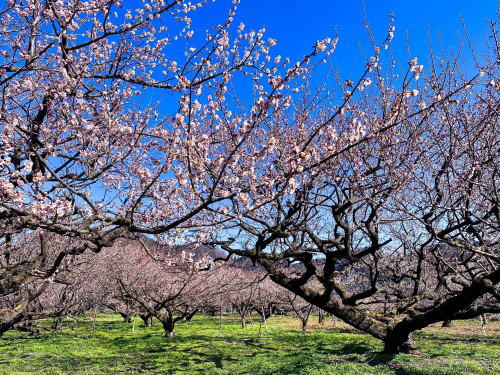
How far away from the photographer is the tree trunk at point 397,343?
12.3 metres

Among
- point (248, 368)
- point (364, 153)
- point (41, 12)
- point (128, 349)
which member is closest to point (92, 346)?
point (128, 349)

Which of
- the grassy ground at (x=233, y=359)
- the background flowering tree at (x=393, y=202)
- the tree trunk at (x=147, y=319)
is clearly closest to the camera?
the background flowering tree at (x=393, y=202)

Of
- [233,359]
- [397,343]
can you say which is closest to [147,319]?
[233,359]

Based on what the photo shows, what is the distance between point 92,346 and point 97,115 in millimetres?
18069

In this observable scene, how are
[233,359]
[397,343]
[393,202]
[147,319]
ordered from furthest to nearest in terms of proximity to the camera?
1. [147,319]
2. [233,359]
3. [397,343]
4. [393,202]

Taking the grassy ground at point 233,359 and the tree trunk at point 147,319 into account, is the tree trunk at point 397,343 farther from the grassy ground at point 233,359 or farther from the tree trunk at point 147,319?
the tree trunk at point 147,319

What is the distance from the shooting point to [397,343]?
42.0 feet

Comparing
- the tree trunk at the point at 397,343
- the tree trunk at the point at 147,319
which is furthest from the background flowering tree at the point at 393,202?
the tree trunk at the point at 147,319

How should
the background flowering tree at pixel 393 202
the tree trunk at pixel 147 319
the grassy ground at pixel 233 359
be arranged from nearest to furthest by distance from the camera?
1. the background flowering tree at pixel 393 202
2. the grassy ground at pixel 233 359
3. the tree trunk at pixel 147 319

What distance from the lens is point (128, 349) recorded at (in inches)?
739

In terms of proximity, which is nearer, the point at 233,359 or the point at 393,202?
the point at 393,202

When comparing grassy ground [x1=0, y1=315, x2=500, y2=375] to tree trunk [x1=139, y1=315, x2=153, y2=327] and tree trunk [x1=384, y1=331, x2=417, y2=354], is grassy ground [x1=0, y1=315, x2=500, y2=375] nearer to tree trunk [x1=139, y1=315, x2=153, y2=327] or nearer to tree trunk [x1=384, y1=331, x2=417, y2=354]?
tree trunk [x1=384, y1=331, x2=417, y2=354]

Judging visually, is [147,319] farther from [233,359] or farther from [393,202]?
[393,202]

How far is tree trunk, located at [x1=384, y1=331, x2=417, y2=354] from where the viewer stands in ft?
40.2
